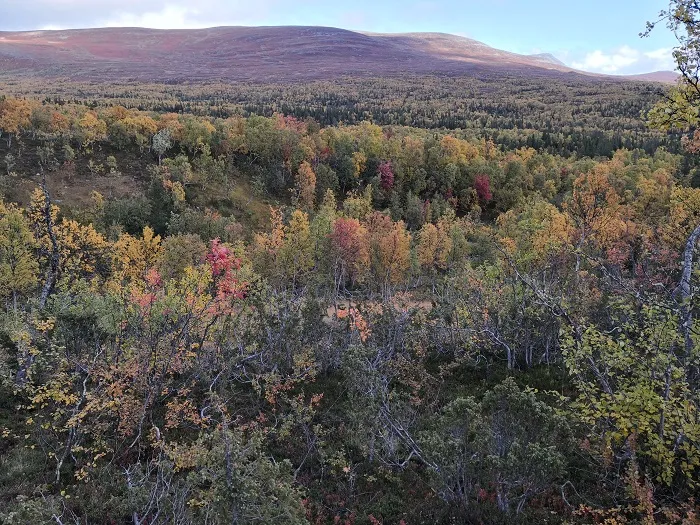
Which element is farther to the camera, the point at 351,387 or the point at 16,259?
the point at 16,259

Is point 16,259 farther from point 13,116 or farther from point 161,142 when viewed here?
point 13,116

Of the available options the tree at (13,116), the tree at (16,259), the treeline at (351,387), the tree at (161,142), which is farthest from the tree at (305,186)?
the tree at (13,116)

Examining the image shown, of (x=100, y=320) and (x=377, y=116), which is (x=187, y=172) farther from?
(x=377, y=116)

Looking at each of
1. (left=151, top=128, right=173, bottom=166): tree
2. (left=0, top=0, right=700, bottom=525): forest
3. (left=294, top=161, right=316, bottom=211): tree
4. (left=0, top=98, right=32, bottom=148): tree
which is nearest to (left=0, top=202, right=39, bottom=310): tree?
(left=0, top=0, right=700, bottom=525): forest

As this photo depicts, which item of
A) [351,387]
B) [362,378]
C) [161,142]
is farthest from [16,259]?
[161,142]

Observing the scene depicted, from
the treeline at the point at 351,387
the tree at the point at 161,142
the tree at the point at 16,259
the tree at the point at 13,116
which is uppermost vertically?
the tree at the point at 13,116

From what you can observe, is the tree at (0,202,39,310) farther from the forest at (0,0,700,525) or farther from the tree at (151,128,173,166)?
the tree at (151,128,173,166)

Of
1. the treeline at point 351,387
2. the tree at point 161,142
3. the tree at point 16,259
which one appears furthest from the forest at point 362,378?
the tree at point 161,142

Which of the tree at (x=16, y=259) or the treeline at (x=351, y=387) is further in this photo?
the tree at (x=16, y=259)

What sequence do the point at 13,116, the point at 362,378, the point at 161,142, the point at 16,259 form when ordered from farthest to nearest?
the point at 161,142 → the point at 13,116 → the point at 16,259 → the point at 362,378

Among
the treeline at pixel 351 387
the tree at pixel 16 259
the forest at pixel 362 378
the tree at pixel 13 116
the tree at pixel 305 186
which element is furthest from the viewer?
the tree at pixel 305 186

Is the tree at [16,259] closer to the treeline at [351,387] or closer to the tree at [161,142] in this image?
the treeline at [351,387]

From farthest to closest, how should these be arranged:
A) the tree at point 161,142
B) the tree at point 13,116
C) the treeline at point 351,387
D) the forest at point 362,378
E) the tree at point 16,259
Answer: the tree at point 161,142 < the tree at point 13,116 < the tree at point 16,259 < the treeline at point 351,387 < the forest at point 362,378

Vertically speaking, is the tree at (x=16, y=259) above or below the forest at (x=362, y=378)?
below
